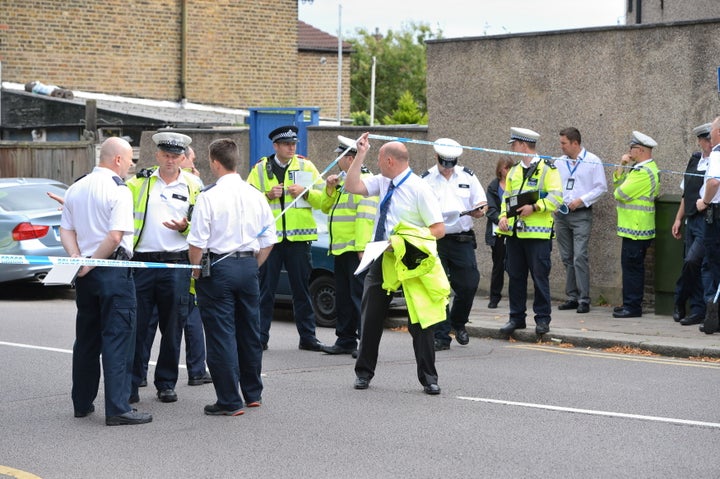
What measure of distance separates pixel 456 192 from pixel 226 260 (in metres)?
3.64

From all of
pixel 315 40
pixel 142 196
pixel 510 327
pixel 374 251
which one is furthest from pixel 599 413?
pixel 315 40

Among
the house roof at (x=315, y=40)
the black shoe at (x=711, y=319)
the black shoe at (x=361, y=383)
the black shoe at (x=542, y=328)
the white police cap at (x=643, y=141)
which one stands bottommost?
the black shoe at (x=361, y=383)

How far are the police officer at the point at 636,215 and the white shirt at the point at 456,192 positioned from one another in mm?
2519

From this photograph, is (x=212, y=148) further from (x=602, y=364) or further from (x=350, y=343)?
(x=602, y=364)

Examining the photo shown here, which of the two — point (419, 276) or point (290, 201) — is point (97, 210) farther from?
point (290, 201)

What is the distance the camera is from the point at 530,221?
11984 mm

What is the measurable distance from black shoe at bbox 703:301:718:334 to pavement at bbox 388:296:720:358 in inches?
2.6

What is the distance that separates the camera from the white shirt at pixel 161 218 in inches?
354

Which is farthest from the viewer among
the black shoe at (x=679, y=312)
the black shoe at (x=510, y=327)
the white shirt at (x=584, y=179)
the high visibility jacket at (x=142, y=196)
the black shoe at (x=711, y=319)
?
the white shirt at (x=584, y=179)

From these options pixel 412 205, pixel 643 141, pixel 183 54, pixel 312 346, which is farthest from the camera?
pixel 183 54

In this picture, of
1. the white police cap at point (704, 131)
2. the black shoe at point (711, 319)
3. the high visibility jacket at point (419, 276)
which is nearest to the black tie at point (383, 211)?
the high visibility jacket at point (419, 276)

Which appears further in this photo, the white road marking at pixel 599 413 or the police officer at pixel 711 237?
the police officer at pixel 711 237

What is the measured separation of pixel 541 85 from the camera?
15.1 m

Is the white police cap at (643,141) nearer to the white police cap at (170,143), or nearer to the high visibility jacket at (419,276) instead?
the high visibility jacket at (419,276)
